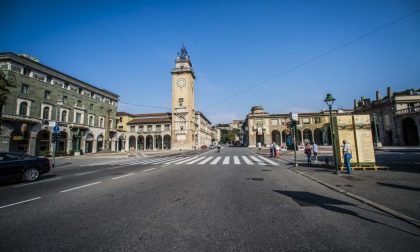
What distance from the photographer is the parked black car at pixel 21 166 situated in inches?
335

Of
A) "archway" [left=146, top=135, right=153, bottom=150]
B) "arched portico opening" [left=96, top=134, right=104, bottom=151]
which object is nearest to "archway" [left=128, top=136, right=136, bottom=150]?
"archway" [left=146, top=135, right=153, bottom=150]

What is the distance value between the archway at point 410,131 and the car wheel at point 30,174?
2218 inches

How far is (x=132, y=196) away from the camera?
596 cm

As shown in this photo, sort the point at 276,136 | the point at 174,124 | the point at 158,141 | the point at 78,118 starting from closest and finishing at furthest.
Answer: the point at 78,118
the point at 174,124
the point at 276,136
the point at 158,141

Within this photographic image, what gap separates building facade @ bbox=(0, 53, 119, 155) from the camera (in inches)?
1063

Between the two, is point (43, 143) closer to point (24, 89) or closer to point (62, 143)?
point (62, 143)

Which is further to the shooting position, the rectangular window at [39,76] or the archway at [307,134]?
the archway at [307,134]

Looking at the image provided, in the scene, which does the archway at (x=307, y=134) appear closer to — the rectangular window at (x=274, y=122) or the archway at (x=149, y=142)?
the rectangular window at (x=274, y=122)

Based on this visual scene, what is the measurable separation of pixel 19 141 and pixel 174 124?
129 feet

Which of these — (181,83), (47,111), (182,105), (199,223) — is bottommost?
(199,223)

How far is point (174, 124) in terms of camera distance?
64.2 metres

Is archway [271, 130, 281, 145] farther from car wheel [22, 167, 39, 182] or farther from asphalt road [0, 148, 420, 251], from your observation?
car wheel [22, 167, 39, 182]

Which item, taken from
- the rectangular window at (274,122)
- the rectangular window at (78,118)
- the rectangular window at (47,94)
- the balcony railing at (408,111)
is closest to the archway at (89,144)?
the rectangular window at (78,118)

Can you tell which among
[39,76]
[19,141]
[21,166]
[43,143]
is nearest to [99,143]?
[43,143]
